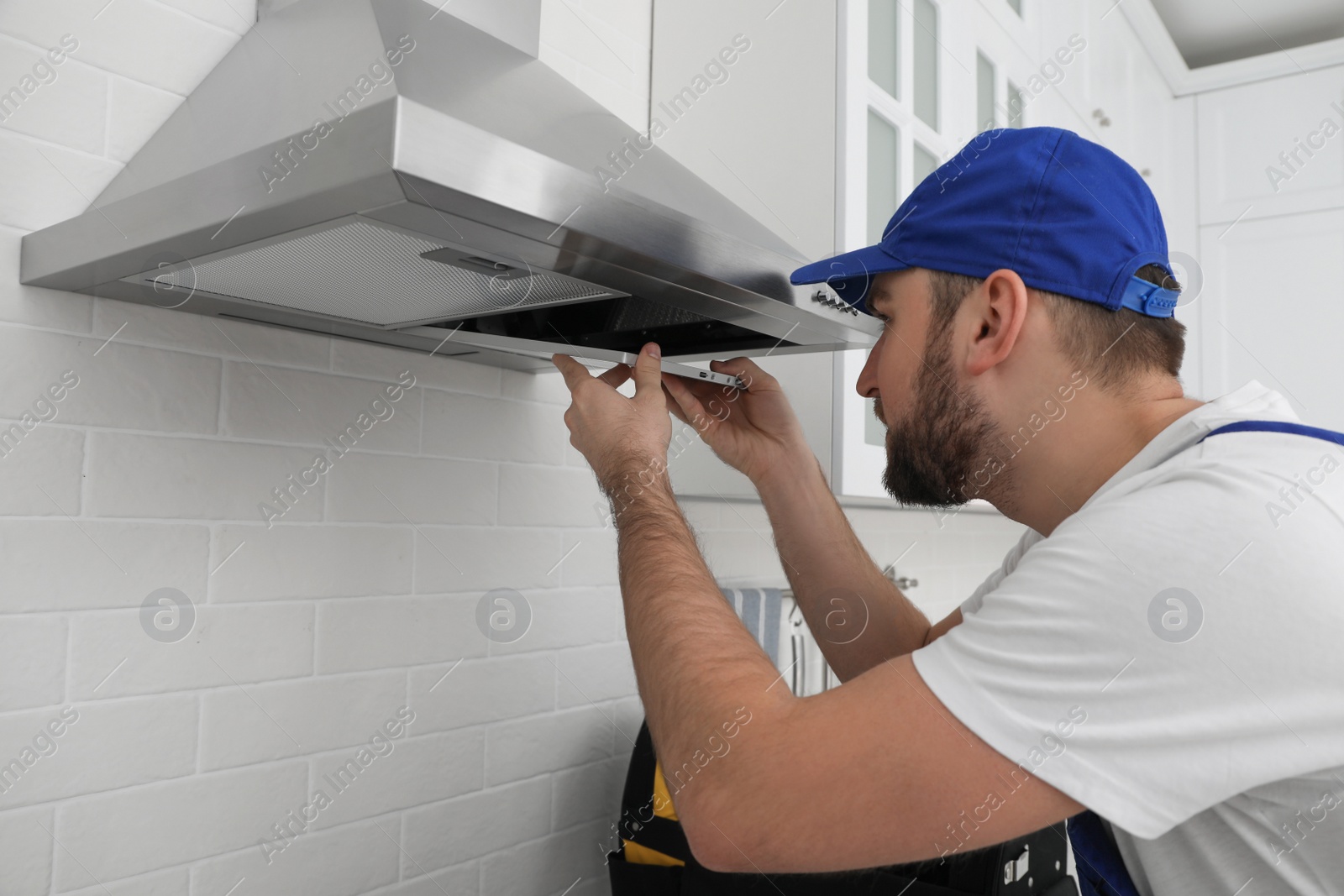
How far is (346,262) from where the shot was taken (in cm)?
75

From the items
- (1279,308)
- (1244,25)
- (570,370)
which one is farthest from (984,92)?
(1244,25)

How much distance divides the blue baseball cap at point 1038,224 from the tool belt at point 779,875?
66 cm

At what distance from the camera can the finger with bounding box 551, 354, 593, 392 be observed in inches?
36.4

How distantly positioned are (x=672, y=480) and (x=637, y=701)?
330 mm

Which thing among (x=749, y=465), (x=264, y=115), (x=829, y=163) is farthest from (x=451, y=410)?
(x=829, y=163)

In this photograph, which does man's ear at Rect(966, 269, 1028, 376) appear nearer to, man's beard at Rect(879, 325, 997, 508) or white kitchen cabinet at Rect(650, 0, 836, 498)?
man's beard at Rect(879, 325, 997, 508)

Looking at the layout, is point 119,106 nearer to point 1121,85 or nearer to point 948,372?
point 948,372

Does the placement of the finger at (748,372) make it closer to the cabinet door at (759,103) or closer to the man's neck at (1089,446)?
the cabinet door at (759,103)

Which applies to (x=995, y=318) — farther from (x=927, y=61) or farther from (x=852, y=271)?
(x=927, y=61)

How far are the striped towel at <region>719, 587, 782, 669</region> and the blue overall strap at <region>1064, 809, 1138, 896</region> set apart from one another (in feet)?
2.28

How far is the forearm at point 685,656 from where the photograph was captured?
666 millimetres

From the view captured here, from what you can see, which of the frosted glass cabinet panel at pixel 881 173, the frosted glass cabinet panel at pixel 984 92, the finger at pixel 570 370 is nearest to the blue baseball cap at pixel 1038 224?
the finger at pixel 570 370

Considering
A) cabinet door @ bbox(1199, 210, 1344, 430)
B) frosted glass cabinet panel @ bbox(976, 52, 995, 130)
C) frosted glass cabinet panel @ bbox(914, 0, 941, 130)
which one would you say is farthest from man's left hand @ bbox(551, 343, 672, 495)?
cabinet door @ bbox(1199, 210, 1344, 430)

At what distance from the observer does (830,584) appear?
1.15m
